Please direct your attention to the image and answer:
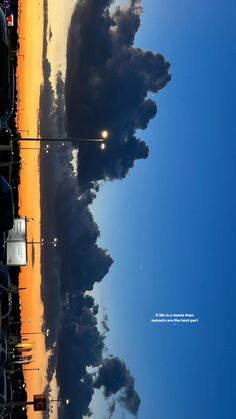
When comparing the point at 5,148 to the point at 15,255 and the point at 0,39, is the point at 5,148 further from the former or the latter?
the point at 15,255

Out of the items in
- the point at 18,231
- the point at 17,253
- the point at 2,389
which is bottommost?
the point at 2,389

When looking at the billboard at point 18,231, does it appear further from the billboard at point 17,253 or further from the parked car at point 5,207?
the parked car at point 5,207

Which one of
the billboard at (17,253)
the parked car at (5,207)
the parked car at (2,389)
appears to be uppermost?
the billboard at (17,253)

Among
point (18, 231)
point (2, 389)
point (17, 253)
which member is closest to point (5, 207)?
point (2, 389)

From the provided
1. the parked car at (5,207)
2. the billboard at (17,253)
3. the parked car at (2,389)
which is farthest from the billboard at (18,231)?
the parked car at (2,389)

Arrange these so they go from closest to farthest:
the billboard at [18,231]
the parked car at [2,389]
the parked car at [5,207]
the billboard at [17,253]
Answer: the parked car at [5,207] < the parked car at [2,389] < the billboard at [17,253] < the billboard at [18,231]

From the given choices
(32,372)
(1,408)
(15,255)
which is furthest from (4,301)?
(32,372)

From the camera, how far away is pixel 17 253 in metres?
37.4

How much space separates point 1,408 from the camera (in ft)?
52.5

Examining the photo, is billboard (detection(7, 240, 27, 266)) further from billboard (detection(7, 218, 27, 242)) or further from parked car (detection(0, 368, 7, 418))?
parked car (detection(0, 368, 7, 418))

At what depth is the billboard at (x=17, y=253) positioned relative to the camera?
37.3 meters

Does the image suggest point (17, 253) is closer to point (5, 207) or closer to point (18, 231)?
point (18, 231)

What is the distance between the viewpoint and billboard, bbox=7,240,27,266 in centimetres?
3728

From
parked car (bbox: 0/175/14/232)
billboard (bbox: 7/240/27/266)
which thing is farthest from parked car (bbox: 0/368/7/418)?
billboard (bbox: 7/240/27/266)
